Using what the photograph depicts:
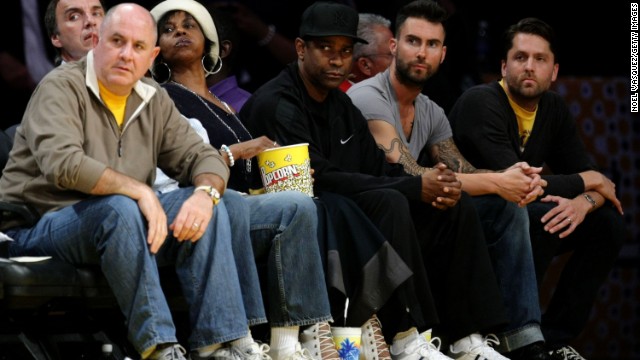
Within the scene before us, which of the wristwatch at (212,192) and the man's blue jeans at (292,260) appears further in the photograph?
the man's blue jeans at (292,260)

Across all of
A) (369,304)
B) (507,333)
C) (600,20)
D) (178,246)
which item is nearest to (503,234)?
(507,333)

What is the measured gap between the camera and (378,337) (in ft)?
13.8

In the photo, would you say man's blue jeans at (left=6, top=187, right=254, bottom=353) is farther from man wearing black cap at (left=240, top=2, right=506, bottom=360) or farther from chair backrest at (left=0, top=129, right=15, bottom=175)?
man wearing black cap at (left=240, top=2, right=506, bottom=360)

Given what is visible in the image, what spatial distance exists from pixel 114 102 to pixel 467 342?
1.65m

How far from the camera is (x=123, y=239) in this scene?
351 centimetres

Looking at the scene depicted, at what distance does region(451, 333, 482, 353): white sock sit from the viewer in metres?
4.54

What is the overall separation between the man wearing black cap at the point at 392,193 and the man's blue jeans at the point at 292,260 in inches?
14.9

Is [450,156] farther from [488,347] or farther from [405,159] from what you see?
[488,347]

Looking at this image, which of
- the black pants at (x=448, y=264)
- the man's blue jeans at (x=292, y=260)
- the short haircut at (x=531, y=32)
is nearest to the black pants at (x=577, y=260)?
the black pants at (x=448, y=264)

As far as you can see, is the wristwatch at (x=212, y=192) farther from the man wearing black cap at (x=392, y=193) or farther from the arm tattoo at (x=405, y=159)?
the arm tattoo at (x=405, y=159)

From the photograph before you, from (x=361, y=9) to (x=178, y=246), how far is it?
2.95 m

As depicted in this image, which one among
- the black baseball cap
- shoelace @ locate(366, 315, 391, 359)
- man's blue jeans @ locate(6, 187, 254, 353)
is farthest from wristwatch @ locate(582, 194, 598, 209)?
man's blue jeans @ locate(6, 187, 254, 353)

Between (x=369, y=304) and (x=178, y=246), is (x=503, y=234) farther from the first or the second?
(x=178, y=246)

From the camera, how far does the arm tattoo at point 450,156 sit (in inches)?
203
